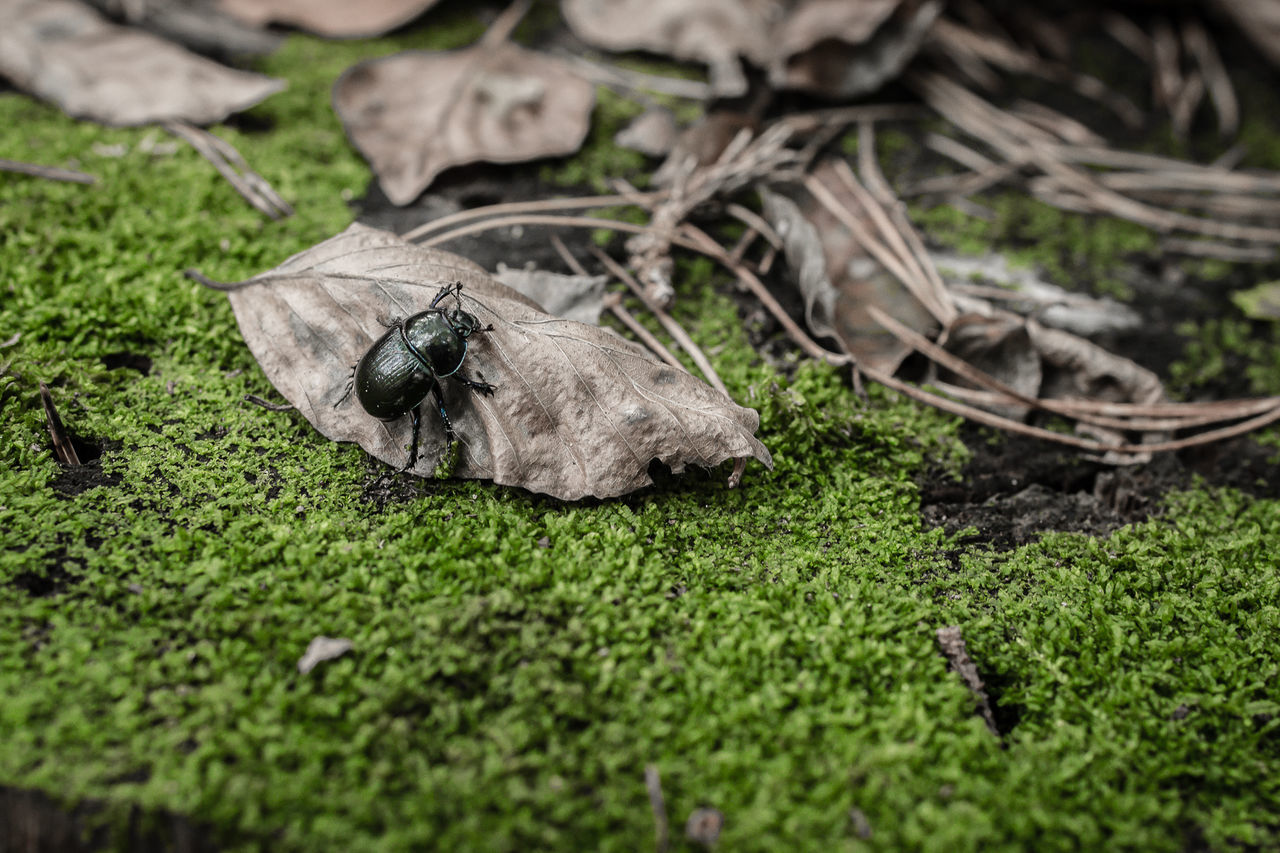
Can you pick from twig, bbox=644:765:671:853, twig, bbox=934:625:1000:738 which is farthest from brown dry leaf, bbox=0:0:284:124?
twig, bbox=934:625:1000:738

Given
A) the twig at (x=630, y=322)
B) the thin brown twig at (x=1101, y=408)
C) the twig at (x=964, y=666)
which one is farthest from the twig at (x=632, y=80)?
the twig at (x=964, y=666)

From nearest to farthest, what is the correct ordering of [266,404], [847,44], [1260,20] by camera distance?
[266,404], [847,44], [1260,20]

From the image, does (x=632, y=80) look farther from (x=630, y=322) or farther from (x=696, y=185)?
(x=630, y=322)

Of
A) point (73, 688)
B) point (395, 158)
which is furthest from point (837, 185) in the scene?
point (73, 688)

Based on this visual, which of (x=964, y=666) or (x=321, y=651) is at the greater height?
(x=321, y=651)

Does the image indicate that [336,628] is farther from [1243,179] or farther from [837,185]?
[1243,179]

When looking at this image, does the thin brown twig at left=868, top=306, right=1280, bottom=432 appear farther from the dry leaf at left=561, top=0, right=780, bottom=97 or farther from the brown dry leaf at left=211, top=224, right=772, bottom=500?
the dry leaf at left=561, top=0, right=780, bottom=97

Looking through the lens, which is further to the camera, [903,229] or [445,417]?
[903,229]

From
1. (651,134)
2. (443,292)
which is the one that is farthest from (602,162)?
(443,292)
